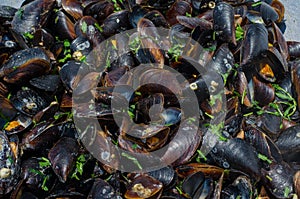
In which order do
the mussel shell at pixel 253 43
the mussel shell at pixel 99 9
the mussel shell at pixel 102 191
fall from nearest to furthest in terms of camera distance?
the mussel shell at pixel 102 191 < the mussel shell at pixel 253 43 < the mussel shell at pixel 99 9

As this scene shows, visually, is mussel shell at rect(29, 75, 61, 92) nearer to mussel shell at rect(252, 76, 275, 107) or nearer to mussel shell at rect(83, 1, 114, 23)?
mussel shell at rect(83, 1, 114, 23)

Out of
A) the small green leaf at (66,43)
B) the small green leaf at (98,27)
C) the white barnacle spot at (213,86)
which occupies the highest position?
the small green leaf at (98,27)

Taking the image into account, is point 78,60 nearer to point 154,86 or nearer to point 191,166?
point 154,86

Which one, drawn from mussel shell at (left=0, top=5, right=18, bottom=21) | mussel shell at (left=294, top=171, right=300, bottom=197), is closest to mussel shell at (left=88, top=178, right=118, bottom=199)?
mussel shell at (left=294, top=171, right=300, bottom=197)

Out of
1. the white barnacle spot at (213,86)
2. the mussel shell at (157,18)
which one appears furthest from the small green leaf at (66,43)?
the white barnacle spot at (213,86)

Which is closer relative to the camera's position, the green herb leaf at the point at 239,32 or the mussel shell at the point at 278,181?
the mussel shell at the point at 278,181

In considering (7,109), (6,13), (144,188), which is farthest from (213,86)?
(6,13)

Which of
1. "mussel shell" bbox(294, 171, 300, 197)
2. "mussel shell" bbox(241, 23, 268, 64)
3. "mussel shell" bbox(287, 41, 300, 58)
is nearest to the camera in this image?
"mussel shell" bbox(294, 171, 300, 197)

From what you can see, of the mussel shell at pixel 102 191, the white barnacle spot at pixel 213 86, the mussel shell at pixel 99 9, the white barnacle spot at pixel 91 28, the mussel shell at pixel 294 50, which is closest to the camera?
the mussel shell at pixel 102 191

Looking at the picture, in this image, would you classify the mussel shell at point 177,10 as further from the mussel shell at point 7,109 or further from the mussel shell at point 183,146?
the mussel shell at point 7,109
